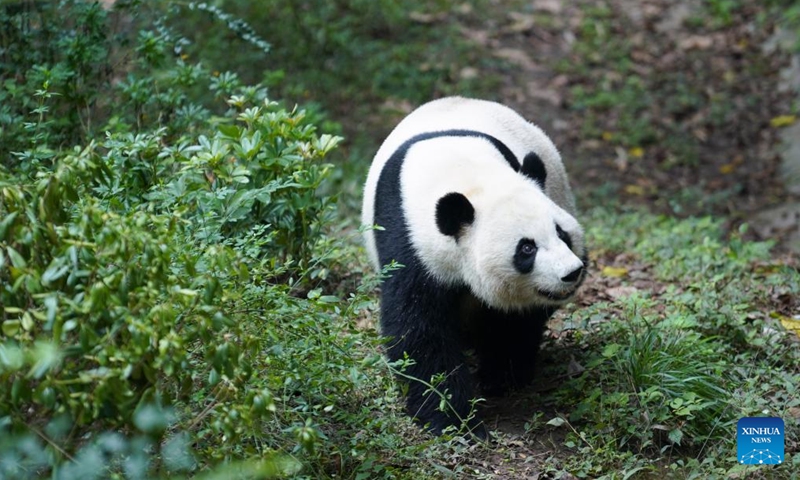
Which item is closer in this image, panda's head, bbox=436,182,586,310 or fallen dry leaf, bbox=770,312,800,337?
panda's head, bbox=436,182,586,310

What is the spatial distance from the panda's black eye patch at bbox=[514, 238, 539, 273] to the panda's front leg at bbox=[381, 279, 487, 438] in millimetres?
487

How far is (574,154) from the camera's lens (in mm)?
10469

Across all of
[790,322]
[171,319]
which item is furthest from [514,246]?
[790,322]

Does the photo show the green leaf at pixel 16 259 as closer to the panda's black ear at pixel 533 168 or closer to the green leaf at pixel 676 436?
the panda's black ear at pixel 533 168

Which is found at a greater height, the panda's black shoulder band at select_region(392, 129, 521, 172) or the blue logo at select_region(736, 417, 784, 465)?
the panda's black shoulder band at select_region(392, 129, 521, 172)

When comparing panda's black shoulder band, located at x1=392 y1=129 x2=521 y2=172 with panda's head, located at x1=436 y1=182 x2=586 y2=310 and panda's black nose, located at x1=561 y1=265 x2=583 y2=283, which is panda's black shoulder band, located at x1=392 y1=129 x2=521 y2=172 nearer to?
panda's head, located at x1=436 y1=182 x2=586 y2=310

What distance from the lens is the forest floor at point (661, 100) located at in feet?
31.3

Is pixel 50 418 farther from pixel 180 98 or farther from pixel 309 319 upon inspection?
pixel 180 98

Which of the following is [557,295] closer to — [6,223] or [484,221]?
[484,221]

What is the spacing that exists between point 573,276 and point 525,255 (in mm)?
250

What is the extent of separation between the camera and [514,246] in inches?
173

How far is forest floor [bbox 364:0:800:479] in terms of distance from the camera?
9.55m

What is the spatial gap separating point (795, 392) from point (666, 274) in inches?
74.0

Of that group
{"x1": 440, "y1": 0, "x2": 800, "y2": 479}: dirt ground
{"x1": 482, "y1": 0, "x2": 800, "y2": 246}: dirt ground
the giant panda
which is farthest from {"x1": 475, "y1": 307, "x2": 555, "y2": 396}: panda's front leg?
{"x1": 482, "y1": 0, "x2": 800, "y2": 246}: dirt ground
